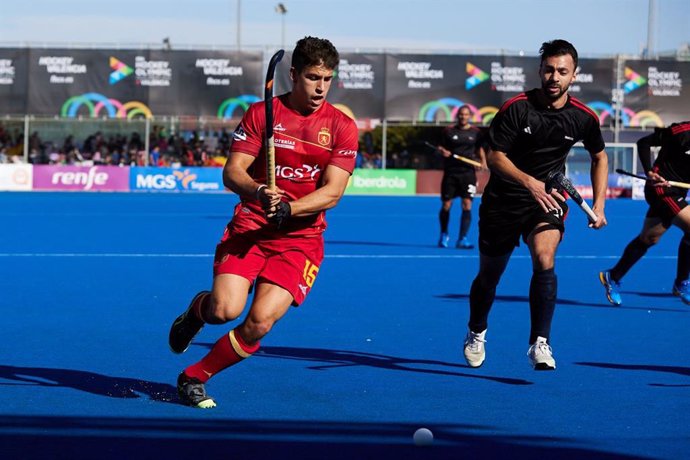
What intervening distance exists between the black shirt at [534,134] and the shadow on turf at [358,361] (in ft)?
3.62

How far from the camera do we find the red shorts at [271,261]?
600 cm

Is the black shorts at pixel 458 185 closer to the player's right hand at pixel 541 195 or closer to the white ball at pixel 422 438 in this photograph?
the player's right hand at pixel 541 195

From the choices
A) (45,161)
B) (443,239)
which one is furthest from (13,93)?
(443,239)

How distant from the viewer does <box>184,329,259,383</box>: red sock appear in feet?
19.6

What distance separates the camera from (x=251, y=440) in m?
5.21

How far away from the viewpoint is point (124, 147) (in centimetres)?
4053

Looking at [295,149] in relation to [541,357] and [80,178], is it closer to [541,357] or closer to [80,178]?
[541,357]

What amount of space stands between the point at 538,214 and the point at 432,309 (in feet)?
10.4

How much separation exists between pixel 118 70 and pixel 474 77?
11.7 meters

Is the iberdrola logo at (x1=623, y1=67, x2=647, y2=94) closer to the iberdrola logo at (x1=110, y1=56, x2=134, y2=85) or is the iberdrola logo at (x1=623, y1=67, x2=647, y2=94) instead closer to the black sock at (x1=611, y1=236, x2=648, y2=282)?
the iberdrola logo at (x1=110, y1=56, x2=134, y2=85)

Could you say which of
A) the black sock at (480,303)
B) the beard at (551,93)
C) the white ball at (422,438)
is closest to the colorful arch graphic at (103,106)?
the black sock at (480,303)

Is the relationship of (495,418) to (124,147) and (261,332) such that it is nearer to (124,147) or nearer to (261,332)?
(261,332)

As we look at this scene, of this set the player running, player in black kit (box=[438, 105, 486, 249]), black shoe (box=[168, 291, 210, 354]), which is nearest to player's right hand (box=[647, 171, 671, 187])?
the player running

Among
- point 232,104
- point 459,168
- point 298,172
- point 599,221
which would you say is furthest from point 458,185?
point 232,104
